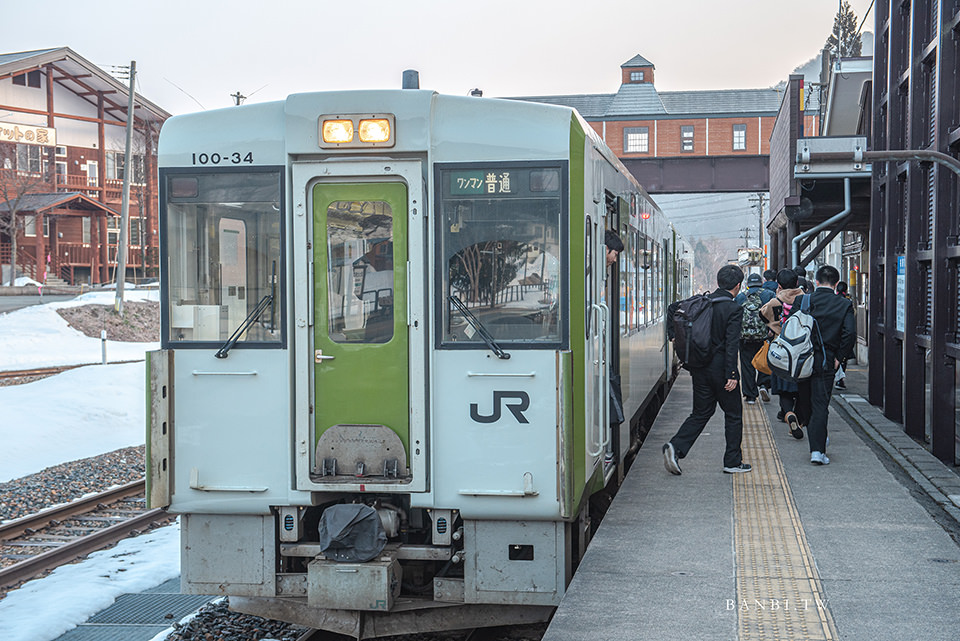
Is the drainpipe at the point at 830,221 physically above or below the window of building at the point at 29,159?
below

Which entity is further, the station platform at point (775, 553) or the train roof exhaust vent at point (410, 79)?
the train roof exhaust vent at point (410, 79)

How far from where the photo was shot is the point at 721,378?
7973 mm

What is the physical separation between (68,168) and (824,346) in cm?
4324

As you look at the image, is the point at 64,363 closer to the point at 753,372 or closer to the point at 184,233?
the point at 753,372

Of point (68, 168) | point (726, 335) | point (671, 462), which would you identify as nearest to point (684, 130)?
point (68, 168)

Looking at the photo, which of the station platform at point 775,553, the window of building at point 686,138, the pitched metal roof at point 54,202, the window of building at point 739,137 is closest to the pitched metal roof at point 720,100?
the window of building at point 739,137

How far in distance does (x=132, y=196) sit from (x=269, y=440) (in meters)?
44.9

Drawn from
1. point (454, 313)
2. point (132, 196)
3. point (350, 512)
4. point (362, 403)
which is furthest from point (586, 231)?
point (132, 196)

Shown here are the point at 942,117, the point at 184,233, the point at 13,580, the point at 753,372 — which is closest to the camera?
the point at 184,233

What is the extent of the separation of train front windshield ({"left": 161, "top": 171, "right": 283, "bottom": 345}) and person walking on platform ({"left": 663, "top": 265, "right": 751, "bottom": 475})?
3829 millimetres

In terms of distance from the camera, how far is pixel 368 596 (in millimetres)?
5176

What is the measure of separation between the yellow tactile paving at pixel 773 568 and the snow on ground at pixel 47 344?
18.5 meters

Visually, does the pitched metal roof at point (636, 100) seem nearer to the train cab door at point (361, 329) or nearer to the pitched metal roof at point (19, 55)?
the pitched metal roof at point (19, 55)

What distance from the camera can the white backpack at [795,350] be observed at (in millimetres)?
8641
